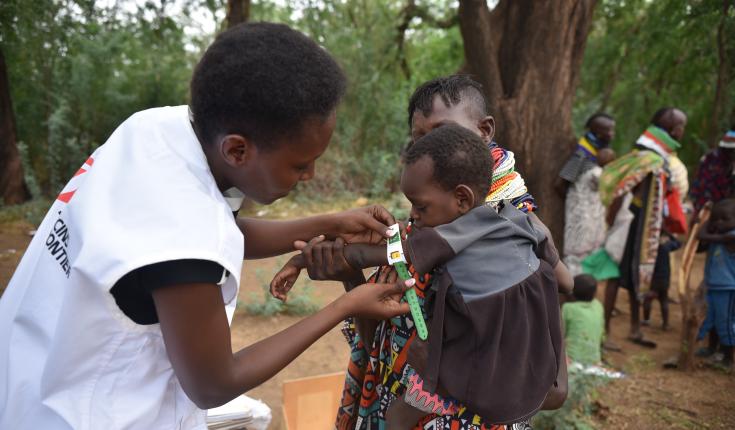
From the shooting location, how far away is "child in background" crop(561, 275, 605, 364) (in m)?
3.83

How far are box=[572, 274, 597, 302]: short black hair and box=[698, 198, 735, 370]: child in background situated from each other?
2.94 ft

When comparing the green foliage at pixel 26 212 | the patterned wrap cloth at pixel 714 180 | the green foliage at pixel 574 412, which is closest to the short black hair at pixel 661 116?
the patterned wrap cloth at pixel 714 180

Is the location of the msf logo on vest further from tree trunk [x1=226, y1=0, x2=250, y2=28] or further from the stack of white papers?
tree trunk [x1=226, y1=0, x2=250, y2=28]

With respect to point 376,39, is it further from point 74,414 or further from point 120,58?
point 74,414

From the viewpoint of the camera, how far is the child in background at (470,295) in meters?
1.25

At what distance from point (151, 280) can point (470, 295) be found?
0.70 meters

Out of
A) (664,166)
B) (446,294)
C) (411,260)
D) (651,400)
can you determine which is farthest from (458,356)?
(664,166)

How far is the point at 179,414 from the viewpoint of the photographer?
1.16m

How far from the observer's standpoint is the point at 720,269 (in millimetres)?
4168

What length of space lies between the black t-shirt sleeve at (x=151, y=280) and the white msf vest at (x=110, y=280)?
0.07 ft

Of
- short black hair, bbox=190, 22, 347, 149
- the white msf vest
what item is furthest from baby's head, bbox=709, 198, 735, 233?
the white msf vest

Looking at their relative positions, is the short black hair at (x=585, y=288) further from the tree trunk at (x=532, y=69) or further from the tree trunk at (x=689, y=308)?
the tree trunk at (x=532, y=69)

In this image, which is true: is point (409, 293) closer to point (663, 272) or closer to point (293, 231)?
point (293, 231)

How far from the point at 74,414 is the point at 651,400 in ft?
12.1
